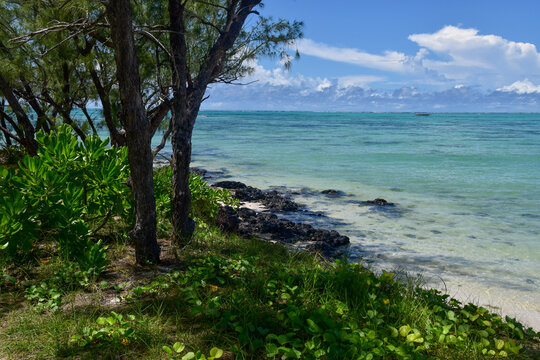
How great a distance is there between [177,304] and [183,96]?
9.55ft

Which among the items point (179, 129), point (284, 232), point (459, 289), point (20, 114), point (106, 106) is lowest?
point (459, 289)

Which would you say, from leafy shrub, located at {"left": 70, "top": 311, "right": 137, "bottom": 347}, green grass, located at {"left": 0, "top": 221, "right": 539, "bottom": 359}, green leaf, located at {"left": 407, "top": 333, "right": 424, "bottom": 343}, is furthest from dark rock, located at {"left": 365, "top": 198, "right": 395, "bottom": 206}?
leafy shrub, located at {"left": 70, "top": 311, "right": 137, "bottom": 347}

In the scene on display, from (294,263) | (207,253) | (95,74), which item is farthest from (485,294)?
(95,74)

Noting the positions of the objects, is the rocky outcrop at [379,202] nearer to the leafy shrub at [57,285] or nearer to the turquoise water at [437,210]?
the turquoise water at [437,210]

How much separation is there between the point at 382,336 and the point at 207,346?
1.53 metres

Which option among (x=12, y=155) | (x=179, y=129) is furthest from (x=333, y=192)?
(x=12, y=155)

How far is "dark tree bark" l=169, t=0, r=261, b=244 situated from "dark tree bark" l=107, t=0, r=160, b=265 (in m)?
0.95

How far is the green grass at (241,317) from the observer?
11.0 feet

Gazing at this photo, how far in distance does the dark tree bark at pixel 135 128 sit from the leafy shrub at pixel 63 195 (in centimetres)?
49

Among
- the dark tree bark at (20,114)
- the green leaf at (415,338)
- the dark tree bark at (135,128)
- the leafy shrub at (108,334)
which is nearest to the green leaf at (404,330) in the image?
the green leaf at (415,338)

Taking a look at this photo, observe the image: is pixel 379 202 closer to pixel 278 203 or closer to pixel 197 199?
pixel 278 203

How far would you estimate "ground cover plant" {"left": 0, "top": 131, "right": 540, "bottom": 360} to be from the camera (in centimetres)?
339

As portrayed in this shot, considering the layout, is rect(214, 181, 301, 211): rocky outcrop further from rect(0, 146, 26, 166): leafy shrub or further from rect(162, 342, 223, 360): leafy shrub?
rect(162, 342, 223, 360): leafy shrub

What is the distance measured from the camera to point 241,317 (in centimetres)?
389
